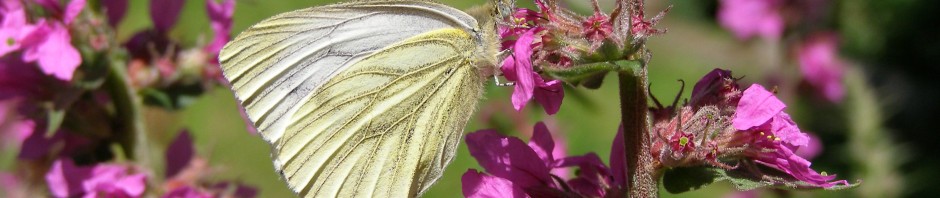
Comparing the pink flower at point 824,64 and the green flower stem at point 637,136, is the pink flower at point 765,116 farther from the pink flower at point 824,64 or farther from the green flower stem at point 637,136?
the pink flower at point 824,64

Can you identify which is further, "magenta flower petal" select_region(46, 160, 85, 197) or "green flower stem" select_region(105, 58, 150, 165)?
"green flower stem" select_region(105, 58, 150, 165)

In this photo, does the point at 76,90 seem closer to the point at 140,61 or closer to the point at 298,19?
the point at 140,61

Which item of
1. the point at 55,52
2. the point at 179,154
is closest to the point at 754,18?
the point at 179,154

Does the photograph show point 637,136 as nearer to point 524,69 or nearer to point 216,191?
point 524,69

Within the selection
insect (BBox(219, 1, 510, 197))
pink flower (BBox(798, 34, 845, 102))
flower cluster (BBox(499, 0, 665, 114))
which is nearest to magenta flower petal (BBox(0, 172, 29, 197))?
insect (BBox(219, 1, 510, 197))

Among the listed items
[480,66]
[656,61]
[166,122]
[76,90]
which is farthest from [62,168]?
[656,61]

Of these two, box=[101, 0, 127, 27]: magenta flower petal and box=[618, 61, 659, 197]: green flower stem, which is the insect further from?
box=[101, 0, 127, 27]: magenta flower petal
